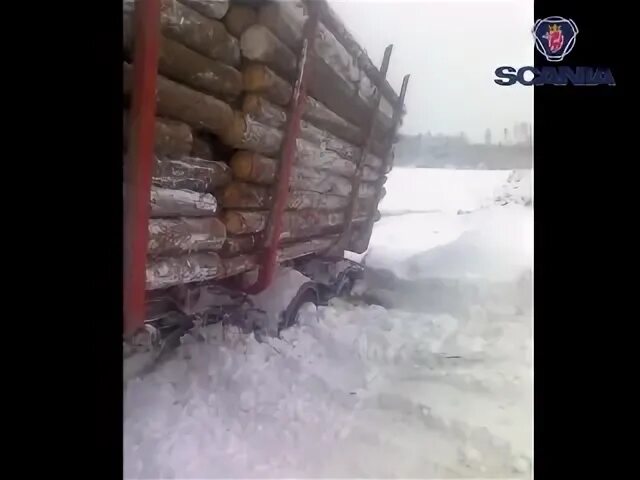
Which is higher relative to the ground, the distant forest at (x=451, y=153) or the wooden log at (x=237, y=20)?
the wooden log at (x=237, y=20)

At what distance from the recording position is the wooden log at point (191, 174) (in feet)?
5.34

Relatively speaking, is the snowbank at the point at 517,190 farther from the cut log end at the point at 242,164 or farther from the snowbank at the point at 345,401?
the cut log end at the point at 242,164

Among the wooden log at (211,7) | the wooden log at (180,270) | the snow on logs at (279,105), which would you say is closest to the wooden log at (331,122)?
the snow on logs at (279,105)

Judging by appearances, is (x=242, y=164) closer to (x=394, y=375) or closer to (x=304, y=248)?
(x=304, y=248)

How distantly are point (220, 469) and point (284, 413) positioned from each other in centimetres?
22

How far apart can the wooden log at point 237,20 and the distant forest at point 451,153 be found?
490 millimetres

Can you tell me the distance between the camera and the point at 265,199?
1731mm

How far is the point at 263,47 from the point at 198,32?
0.16m

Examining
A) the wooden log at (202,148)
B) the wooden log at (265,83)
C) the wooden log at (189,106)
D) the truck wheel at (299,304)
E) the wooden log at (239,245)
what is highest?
the wooden log at (265,83)

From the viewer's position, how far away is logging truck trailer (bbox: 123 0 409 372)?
1626 mm
